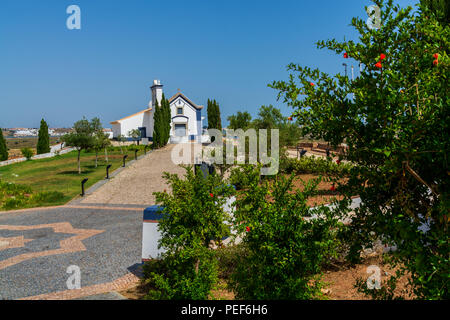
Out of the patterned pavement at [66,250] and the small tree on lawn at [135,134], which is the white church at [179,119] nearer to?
the small tree on lawn at [135,134]

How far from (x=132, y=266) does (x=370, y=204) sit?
6040 mm

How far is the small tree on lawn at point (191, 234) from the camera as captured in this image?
198 inches

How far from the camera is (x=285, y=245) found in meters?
3.82

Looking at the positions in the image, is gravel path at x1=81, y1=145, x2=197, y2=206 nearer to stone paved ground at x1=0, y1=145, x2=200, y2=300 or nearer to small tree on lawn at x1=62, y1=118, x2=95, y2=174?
stone paved ground at x1=0, y1=145, x2=200, y2=300

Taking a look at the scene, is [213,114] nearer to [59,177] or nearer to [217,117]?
[217,117]

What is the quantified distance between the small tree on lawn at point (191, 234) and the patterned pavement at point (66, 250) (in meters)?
2.00

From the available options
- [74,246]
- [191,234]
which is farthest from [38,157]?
[191,234]

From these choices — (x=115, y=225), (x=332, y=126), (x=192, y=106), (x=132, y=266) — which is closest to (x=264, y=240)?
(x=332, y=126)

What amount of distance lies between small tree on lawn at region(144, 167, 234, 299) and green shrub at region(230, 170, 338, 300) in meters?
1.19

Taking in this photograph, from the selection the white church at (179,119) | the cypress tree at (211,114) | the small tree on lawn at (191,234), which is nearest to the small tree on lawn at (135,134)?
the white church at (179,119)

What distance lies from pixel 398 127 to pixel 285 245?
1.78 m

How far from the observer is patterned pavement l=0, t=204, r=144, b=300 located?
681 cm

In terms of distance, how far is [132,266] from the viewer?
7840 millimetres
